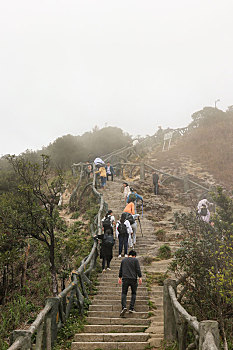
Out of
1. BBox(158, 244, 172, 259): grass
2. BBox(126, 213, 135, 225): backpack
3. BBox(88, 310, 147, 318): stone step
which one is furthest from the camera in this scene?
BBox(158, 244, 172, 259): grass

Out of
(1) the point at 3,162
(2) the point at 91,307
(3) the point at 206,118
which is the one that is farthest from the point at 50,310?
(3) the point at 206,118

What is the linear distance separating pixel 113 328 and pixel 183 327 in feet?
6.63

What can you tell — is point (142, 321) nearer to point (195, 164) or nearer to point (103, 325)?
point (103, 325)

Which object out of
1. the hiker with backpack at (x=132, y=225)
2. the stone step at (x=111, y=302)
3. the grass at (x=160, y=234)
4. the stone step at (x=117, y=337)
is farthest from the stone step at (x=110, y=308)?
the grass at (x=160, y=234)

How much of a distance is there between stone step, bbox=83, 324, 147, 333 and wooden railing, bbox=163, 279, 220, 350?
0.78m

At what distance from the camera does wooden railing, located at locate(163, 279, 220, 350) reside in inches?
124

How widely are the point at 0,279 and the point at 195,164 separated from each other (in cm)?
1603

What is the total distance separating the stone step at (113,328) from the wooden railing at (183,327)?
781 mm

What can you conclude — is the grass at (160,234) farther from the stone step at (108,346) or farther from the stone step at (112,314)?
the stone step at (108,346)

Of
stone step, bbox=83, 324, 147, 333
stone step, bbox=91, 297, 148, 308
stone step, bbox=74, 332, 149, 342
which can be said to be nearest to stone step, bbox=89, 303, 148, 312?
stone step, bbox=91, 297, 148, 308

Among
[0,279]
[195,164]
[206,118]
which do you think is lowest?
[0,279]

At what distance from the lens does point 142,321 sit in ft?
20.5

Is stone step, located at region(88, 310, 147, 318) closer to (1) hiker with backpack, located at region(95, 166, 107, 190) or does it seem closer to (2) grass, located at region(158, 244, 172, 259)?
(2) grass, located at region(158, 244, 172, 259)

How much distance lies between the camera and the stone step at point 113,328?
5879mm
